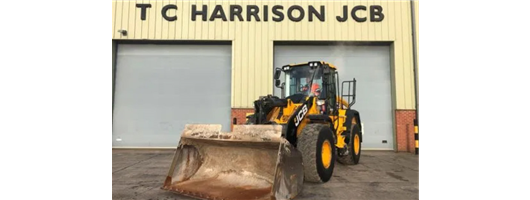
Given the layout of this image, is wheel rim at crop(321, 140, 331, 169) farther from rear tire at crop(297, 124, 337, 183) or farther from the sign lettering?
the sign lettering

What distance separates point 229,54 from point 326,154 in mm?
7831

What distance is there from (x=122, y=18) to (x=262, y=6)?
19.6ft

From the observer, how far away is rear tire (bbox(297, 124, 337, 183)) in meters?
4.84

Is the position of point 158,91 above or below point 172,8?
below

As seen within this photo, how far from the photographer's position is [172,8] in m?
11.9

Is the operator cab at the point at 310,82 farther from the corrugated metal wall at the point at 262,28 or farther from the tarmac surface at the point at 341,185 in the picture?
the corrugated metal wall at the point at 262,28

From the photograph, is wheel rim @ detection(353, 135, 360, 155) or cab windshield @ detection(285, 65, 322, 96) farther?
wheel rim @ detection(353, 135, 360, 155)

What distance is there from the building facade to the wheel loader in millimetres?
5941

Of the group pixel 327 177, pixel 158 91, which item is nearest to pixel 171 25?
pixel 158 91

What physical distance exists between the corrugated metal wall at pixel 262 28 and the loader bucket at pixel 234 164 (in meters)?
7.35

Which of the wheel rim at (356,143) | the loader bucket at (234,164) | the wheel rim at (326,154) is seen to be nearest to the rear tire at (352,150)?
the wheel rim at (356,143)

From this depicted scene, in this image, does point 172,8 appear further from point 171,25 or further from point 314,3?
point 314,3

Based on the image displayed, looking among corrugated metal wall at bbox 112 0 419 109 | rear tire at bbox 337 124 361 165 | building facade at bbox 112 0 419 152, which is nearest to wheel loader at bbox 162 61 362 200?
rear tire at bbox 337 124 361 165

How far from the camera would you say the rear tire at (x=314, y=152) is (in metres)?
4.84
